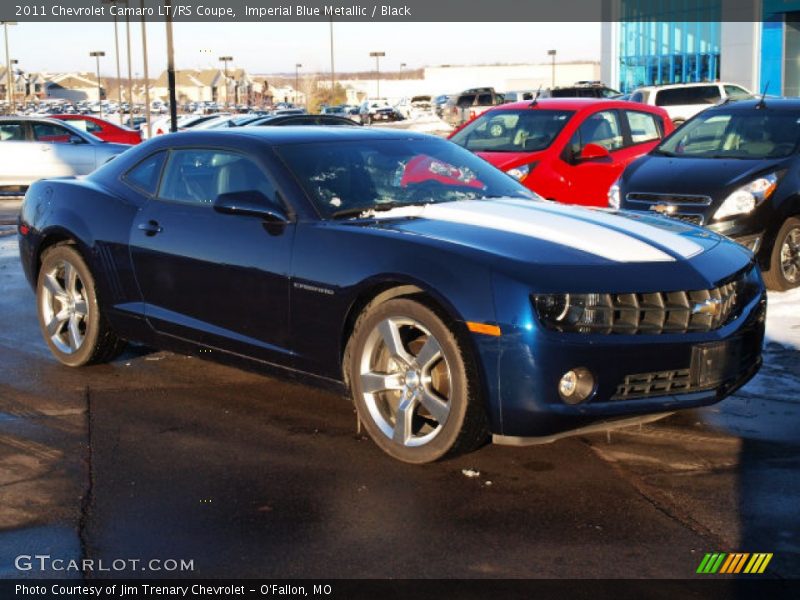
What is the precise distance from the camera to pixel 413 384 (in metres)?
4.89

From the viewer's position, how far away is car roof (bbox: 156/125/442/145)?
6016 mm

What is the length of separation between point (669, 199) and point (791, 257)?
3.71 ft

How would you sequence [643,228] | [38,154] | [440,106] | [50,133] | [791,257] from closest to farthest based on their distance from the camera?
[643,228]
[791,257]
[38,154]
[50,133]
[440,106]

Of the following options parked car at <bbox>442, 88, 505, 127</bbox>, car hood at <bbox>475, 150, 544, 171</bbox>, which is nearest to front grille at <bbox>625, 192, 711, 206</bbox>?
car hood at <bbox>475, 150, 544, 171</bbox>

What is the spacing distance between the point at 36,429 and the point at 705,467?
3.24m

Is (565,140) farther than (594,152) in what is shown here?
Yes

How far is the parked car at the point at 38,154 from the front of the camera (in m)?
19.6

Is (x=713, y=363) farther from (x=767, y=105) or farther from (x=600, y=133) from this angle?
(x=600, y=133)

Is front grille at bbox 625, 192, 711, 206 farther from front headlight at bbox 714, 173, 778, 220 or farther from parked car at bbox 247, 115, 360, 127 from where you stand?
parked car at bbox 247, 115, 360, 127

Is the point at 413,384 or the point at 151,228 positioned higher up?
the point at 151,228

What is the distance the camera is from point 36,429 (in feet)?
18.4

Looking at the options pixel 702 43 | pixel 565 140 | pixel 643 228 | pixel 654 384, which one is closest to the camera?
pixel 654 384

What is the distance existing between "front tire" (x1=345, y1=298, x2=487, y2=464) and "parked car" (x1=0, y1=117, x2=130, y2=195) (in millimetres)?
15459

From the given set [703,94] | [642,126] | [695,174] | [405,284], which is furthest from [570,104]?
[703,94]
